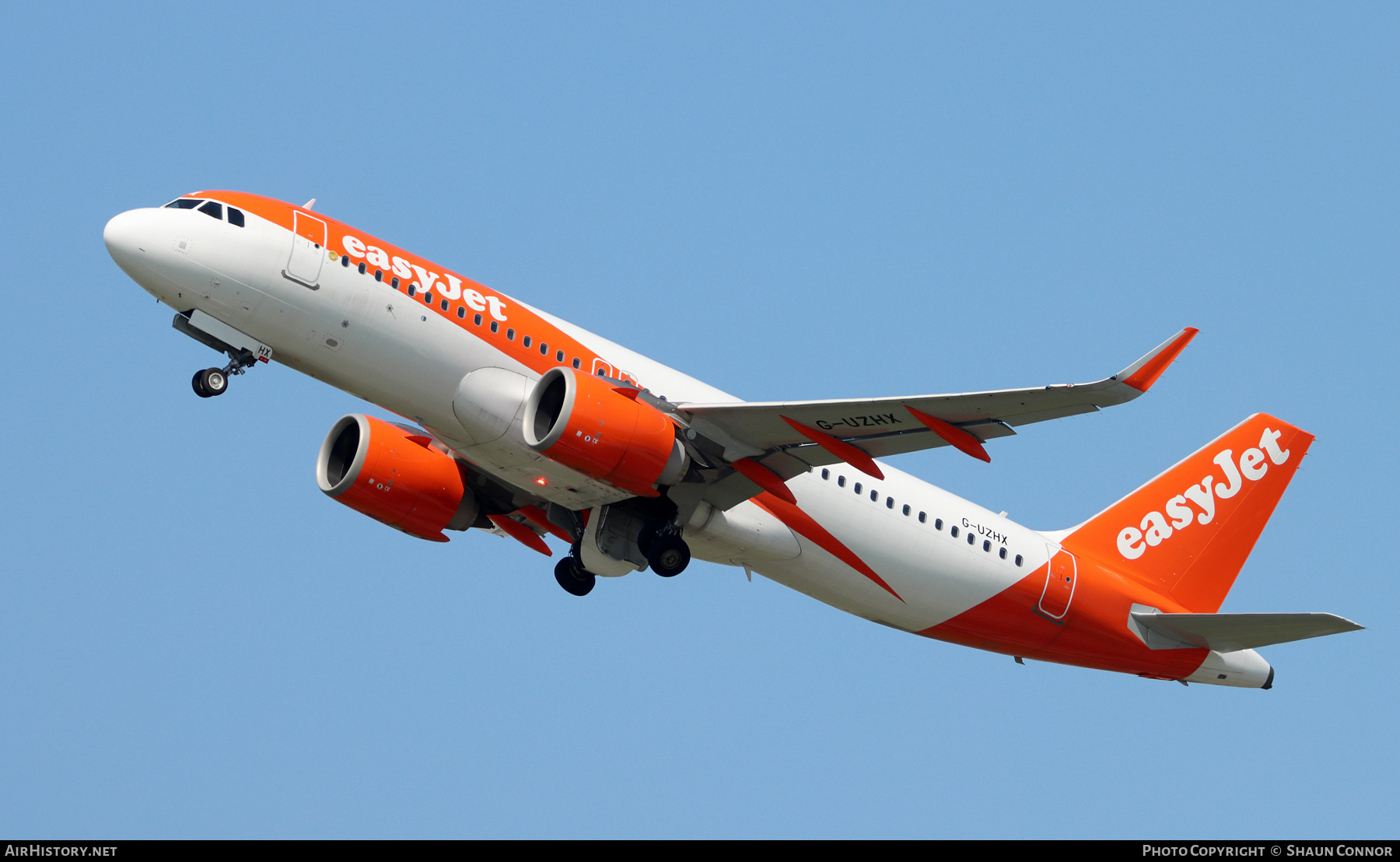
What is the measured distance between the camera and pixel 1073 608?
29875 millimetres

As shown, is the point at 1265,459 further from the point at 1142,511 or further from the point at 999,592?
the point at 999,592

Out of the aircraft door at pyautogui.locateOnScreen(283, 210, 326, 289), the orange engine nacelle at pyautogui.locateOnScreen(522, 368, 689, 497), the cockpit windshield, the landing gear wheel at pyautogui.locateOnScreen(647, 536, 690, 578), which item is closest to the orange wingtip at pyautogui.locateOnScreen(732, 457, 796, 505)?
the orange engine nacelle at pyautogui.locateOnScreen(522, 368, 689, 497)

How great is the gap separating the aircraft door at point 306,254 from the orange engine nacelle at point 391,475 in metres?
4.74

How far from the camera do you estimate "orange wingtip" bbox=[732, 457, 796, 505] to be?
25562 millimetres

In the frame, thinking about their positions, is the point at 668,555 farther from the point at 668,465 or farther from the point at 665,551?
the point at 668,465

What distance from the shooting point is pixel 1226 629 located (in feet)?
97.2

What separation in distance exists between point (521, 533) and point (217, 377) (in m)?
8.00

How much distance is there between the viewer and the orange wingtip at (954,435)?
23.3 metres

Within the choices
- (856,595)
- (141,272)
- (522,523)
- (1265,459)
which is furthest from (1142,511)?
(141,272)

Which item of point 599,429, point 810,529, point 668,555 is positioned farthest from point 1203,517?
point 599,429

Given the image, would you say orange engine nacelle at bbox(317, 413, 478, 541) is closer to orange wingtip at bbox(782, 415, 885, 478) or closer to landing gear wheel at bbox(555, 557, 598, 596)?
landing gear wheel at bbox(555, 557, 598, 596)

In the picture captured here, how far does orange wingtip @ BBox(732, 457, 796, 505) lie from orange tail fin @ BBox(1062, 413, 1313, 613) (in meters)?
8.26
